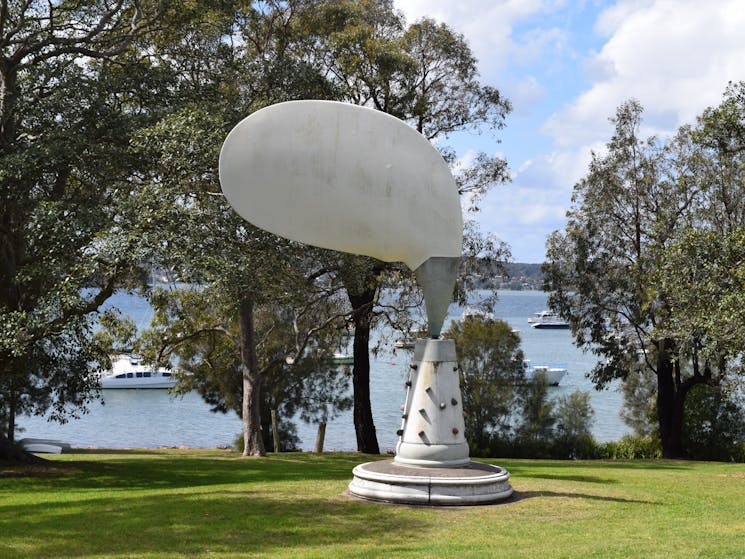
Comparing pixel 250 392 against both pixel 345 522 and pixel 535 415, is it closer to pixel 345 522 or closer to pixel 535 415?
pixel 345 522

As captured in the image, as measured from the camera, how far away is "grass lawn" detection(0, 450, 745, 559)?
27.8 feet

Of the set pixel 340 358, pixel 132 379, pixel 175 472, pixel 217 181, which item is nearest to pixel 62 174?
pixel 217 181

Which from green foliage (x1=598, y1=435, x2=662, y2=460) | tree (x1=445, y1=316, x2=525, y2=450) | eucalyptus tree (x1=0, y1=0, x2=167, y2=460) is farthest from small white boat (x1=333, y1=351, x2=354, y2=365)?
eucalyptus tree (x1=0, y1=0, x2=167, y2=460)

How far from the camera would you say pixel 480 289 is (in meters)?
22.2

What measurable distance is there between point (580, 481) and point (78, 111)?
1018cm

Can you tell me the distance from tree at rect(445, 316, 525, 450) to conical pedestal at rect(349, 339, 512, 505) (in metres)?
18.6

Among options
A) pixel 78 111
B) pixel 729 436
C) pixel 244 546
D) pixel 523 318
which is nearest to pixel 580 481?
pixel 244 546

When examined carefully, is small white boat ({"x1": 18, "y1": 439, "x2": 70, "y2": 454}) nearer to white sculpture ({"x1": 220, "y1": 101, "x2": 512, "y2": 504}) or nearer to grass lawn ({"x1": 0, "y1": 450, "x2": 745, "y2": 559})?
grass lawn ({"x1": 0, "y1": 450, "x2": 745, "y2": 559})

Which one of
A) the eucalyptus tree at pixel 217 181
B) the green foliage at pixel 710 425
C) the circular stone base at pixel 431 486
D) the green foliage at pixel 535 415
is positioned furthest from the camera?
the green foliage at pixel 535 415

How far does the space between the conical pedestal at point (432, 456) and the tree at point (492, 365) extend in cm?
1861

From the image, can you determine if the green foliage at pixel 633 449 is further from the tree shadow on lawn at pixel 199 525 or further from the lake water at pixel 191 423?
the tree shadow on lawn at pixel 199 525

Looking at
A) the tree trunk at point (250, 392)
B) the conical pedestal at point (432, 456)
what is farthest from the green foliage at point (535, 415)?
the conical pedestal at point (432, 456)

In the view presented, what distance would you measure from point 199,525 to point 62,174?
756cm

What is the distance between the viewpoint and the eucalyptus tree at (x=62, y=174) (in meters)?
12.9
